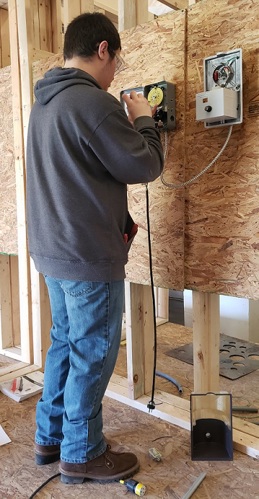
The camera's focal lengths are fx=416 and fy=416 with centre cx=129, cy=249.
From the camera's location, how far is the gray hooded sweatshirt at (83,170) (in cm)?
119

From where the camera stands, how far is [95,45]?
128cm

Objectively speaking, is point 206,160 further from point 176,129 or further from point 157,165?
point 157,165

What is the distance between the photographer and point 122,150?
1.18 metres

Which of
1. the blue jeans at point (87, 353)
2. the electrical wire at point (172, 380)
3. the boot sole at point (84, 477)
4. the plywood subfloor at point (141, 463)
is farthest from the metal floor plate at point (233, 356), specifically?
the blue jeans at point (87, 353)

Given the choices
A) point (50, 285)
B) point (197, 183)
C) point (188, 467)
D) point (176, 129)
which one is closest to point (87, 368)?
point (50, 285)

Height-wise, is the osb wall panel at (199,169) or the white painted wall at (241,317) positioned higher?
the osb wall panel at (199,169)

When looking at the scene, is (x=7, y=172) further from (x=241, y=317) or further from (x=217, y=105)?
(x=241, y=317)

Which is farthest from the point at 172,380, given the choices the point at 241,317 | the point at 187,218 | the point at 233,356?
the point at 241,317

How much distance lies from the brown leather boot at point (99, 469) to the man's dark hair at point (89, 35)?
1.35m

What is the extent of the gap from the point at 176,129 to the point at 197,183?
0.76ft

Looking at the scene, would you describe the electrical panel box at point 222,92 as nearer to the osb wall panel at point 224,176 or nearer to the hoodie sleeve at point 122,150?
the osb wall panel at point 224,176

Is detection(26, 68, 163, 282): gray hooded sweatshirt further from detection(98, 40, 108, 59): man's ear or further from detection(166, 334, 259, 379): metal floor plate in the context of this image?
detection(166, 334, 259, 379): metal floor plate

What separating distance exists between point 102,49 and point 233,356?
2006 millimetres

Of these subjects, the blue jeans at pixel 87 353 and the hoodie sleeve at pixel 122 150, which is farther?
the blue jeans at pixel 87 353
